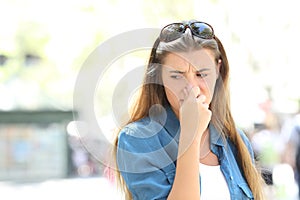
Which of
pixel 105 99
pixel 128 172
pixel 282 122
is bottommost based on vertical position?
pixel 282 122

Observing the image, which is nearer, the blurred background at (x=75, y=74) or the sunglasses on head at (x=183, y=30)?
the sunglasses on head at (x=183, y=30)

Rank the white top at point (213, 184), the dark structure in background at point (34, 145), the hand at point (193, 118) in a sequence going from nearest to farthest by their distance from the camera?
1. the hand at point (193, 118)
2. the white top at point (213, 184)
3. the dark structure in background at point (34, 145)

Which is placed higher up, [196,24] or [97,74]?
[196,24]

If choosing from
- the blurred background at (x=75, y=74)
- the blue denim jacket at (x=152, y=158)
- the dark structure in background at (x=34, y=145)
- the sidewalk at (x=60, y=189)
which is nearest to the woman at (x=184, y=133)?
the blue denim jacket at (x=152, y=158)

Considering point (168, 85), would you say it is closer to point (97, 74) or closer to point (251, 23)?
point (97, 74)

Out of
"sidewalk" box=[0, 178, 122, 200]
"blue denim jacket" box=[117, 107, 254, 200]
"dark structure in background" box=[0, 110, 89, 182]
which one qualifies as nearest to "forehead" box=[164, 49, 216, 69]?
"blue denim jacket" box=[117, 107, 254, 200]

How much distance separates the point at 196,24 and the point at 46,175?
24.7 feet

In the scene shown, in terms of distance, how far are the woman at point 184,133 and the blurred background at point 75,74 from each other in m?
4.41

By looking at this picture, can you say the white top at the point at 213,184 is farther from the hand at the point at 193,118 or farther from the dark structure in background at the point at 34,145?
the dark structure in background at the point at 34,145

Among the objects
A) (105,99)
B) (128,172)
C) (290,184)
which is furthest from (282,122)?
(128,172)

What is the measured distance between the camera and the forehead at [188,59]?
1.47 metres

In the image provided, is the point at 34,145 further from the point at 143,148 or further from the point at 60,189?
the point at 143,148

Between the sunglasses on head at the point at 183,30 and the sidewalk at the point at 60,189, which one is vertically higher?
the sunglasses on head at the point at 183,30

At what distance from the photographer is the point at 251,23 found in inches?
297
